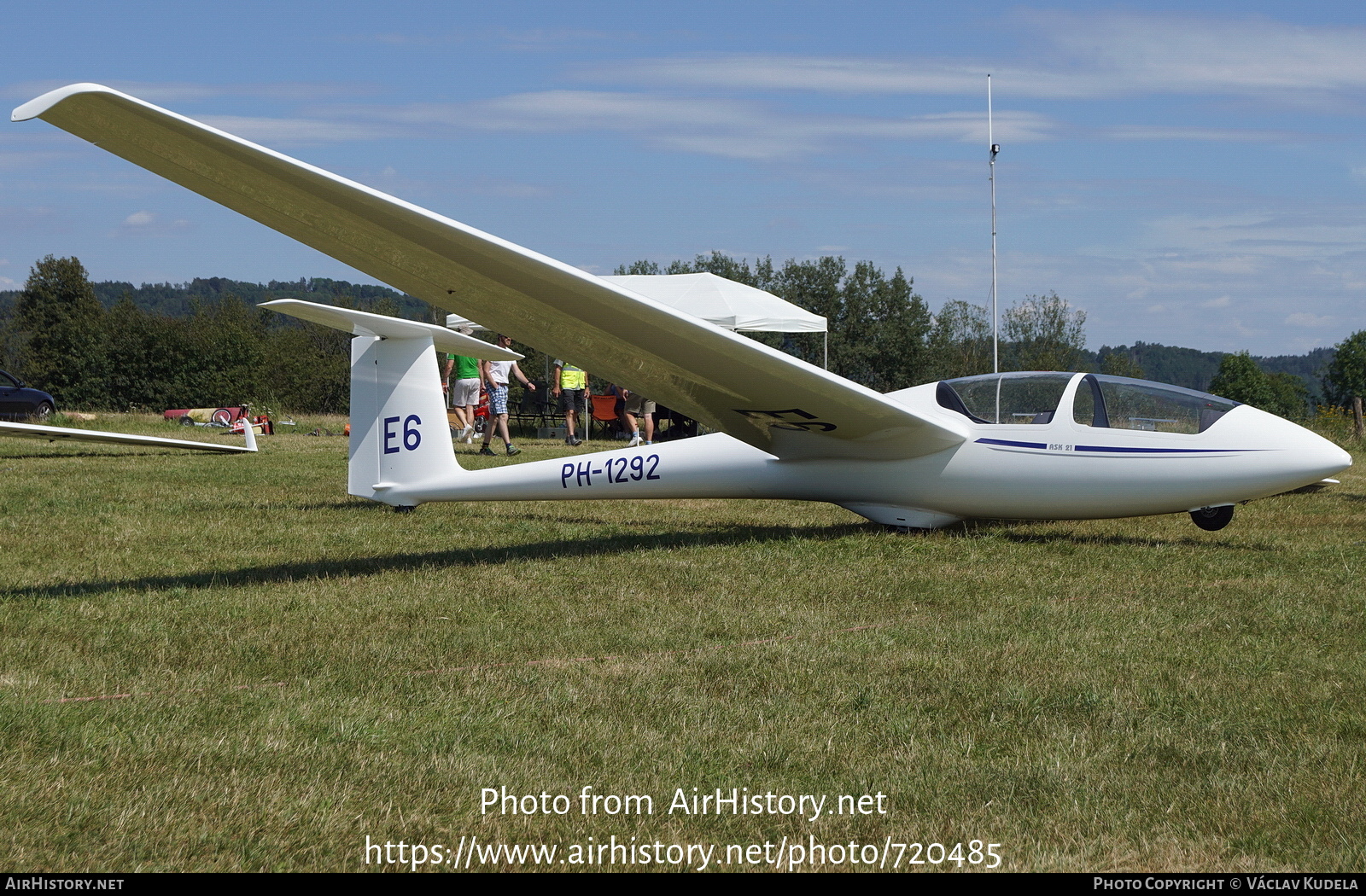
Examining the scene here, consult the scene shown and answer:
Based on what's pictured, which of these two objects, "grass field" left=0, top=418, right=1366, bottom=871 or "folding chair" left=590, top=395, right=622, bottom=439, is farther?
"folding chair" left=590, top=395, right=622, bottom=439

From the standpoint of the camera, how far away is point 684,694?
416 cm

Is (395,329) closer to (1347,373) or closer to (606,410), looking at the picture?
(606,410)

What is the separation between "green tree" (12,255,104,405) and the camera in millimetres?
71062

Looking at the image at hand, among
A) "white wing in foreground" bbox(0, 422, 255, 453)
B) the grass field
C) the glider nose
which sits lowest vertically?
the grass field

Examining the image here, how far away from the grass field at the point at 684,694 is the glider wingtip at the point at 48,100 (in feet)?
7.50

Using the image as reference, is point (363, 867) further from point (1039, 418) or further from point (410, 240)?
point (1039, 418)

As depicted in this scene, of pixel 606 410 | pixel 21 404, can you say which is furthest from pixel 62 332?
pixel 606 410

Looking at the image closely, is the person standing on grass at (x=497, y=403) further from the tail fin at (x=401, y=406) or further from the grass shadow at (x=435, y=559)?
the grass shadow at (x=435, y=559)

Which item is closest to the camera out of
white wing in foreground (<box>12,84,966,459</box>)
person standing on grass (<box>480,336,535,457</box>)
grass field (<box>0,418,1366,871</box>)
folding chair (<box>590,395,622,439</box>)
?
grass field (<box>0,418,1366,871</box>)

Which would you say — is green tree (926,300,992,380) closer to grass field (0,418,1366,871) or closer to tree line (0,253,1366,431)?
tree line (0,253,1366,431)

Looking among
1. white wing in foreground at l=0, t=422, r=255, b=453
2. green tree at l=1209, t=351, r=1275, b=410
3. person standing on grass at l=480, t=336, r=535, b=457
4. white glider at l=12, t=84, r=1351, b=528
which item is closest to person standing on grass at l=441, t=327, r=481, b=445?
person standing on grass at l=480, t=336, r=535, b=457

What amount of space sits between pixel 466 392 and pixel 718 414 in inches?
399

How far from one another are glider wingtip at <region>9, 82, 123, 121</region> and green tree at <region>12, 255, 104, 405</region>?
7343 cm
